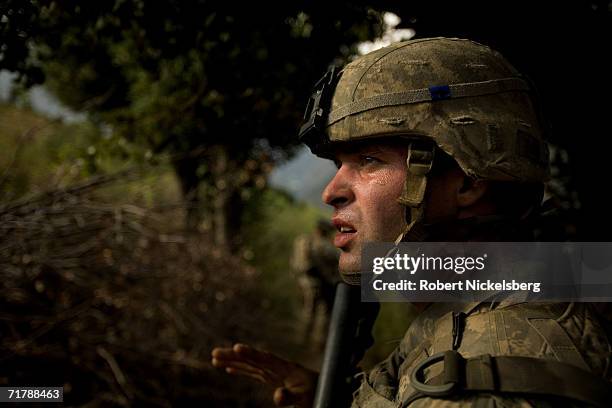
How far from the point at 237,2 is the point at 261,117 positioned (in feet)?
3.65

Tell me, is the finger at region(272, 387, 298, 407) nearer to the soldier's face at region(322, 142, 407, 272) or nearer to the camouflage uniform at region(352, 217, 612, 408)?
the camouflage uniform at region(352, 217, 612, 408)

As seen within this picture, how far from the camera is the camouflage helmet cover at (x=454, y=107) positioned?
1.51 metres

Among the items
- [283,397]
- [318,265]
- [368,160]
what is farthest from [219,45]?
[318,265]

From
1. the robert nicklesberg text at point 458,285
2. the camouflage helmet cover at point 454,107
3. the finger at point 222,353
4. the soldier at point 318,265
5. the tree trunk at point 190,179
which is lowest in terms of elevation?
the finger at point 222,353

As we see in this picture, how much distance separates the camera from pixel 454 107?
5.04 ft

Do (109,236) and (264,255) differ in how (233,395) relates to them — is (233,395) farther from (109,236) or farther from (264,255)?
(264,255)

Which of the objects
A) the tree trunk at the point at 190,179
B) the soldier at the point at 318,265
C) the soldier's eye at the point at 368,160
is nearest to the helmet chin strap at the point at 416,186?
the soldier's eye at the point at 368,160

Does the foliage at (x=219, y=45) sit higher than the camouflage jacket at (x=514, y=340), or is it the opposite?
the foliage at (x=219, y=45)

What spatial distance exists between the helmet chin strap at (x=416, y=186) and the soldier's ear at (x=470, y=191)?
0.16m

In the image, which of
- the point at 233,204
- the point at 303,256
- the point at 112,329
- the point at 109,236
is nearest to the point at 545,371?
the point at 109,236

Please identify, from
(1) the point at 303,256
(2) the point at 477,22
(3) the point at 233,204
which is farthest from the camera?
(3) the point at 233,204

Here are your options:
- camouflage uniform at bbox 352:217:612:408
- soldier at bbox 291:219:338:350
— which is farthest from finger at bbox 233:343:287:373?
soldier at bbox 291:219:338:350

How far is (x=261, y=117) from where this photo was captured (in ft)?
10.9

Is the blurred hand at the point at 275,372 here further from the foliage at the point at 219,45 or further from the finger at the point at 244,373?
the foliage at the point at 219,45
